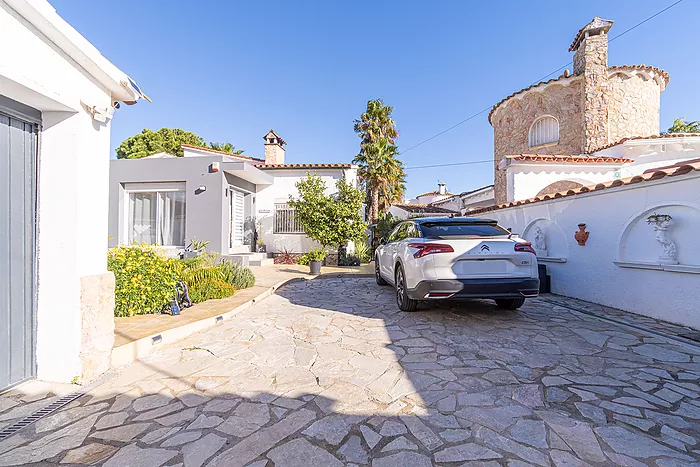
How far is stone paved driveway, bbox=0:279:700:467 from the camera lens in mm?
1977

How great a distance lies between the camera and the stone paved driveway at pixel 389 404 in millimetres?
1977

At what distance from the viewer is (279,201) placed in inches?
542

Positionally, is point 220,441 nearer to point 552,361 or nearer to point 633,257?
→ point 552,361

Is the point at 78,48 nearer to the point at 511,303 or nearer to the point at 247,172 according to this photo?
the point at 511,303

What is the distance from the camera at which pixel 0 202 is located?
2.40m

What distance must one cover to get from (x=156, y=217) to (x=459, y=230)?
10.5 m

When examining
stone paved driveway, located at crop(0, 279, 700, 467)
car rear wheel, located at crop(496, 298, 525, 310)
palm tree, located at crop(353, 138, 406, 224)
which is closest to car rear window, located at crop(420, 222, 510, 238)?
car rear wheel, located at crop(496, 298, 525, 310)

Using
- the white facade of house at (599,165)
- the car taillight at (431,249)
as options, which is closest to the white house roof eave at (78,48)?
the car taillight at (431,249)

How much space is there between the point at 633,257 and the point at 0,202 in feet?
25.7

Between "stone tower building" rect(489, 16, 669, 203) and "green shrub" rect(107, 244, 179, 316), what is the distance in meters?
12.6

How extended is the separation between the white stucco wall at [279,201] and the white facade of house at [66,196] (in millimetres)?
10711

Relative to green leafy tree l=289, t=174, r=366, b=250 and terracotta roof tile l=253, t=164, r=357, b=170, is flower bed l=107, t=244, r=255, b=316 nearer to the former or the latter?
green leafy tree l=289, t=174, r=366, b=250

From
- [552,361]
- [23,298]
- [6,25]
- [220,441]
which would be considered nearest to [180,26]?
[6,25]

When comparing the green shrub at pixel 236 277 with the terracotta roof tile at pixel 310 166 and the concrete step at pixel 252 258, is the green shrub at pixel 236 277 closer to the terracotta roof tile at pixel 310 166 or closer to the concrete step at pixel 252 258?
the concrete step at pixel 252 258
